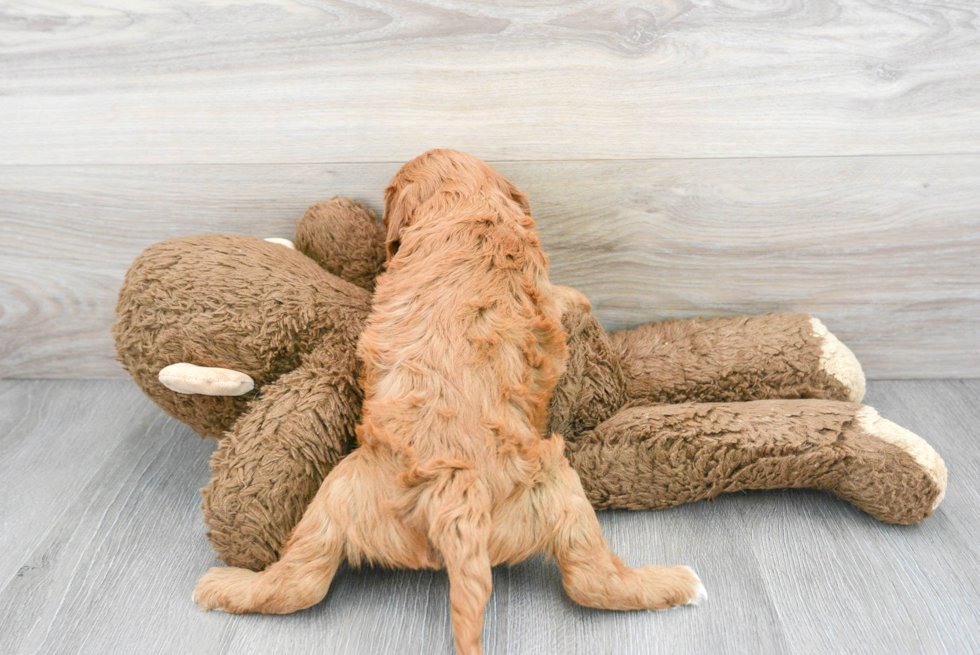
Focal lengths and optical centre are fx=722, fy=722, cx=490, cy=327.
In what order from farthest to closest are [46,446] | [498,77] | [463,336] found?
1. [46,446]
2. [498,77]
3. [463,336]

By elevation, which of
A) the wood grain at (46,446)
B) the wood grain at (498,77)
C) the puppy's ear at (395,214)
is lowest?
the wood grain at (46,446)

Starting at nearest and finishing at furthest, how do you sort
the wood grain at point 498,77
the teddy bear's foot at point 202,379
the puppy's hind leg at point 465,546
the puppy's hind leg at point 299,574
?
the puppy's hind leg at point 465,546 → the puppy's hind leg at point 299,574 → the teddy bear's foot at point 202,379 → the wood grain at point 498,77

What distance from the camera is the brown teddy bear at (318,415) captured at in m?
0.97

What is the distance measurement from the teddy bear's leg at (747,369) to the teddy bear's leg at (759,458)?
0.09m

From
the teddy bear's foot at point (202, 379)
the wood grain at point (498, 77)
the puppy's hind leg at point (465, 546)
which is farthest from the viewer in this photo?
the wood grain at point (498, 77)

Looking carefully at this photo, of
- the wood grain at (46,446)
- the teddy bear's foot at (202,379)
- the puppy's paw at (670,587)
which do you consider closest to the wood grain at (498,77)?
the teddy bear's foot at (202,379)

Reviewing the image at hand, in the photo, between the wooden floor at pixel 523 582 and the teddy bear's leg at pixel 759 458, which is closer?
the wooden floor at pixel 523 582

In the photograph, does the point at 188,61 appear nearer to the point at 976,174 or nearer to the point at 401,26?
the point at 401,26

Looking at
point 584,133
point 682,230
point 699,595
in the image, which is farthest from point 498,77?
point 699,595

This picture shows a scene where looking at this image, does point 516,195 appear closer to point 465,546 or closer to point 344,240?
point 344,240

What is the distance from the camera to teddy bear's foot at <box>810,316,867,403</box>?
3.90 feet

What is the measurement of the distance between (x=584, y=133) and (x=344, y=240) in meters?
0.43

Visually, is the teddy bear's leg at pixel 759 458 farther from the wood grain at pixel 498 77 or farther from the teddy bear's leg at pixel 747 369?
the wood grain at pixel 498 77

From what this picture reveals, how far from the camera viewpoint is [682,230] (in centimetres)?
125
